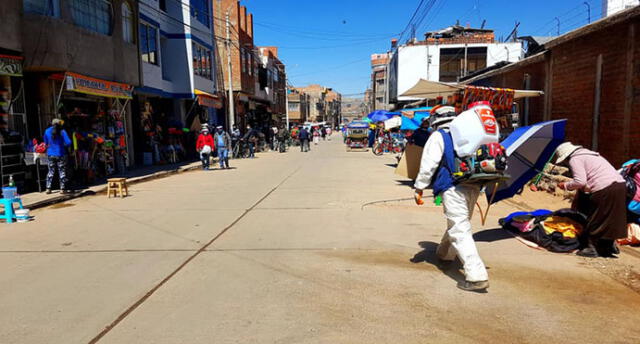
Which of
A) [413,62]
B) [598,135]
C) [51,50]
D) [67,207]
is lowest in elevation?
[67,207]

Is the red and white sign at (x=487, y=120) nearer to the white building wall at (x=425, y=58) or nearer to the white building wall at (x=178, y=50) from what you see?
the white building wall at (x=178, y=50)

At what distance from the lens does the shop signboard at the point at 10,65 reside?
413 inches

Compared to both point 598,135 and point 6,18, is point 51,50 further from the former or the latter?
point 598,135

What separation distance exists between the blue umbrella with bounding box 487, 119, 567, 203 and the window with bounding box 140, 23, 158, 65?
55.7 ft

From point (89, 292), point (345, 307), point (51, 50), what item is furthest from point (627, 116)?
point (51, 50)

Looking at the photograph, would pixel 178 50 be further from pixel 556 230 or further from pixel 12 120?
pixel 556 230

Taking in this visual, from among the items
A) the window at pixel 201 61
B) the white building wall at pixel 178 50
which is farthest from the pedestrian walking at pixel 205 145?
the window at pixel 201 61

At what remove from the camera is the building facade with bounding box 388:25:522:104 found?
4353 cm

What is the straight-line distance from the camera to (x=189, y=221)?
26.5ft

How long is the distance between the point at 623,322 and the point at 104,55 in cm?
1509

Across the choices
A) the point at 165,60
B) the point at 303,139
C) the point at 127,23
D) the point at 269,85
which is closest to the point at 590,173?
the point at 127,23

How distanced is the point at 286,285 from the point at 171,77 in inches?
808

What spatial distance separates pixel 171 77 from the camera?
22.9m

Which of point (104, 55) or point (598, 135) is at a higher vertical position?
point (104, 55)
